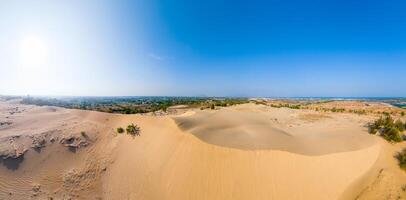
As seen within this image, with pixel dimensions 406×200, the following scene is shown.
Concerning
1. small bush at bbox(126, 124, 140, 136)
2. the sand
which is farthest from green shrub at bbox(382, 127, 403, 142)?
small bush at bbox(126, 124, 140, 136)

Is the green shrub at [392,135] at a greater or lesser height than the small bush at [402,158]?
greater

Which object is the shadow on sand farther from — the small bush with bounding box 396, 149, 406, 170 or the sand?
the small bush with bounding box 396, 149, 406, 170

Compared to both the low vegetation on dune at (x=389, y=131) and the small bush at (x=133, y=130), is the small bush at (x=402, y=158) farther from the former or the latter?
the small bush at (x=133, y=130)

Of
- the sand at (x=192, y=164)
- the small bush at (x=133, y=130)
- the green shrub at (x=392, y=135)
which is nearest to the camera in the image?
the sand at (x=192, y=164)

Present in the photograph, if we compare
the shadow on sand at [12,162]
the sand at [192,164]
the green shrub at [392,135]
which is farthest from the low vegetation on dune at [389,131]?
the shadow on sand at [12,162]

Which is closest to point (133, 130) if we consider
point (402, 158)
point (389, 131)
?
point (402, 158)

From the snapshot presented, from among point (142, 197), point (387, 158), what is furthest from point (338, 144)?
point (142, 197)

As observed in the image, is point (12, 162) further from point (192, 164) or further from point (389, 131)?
point (389, 131)
